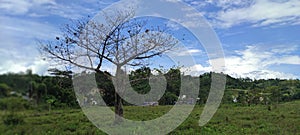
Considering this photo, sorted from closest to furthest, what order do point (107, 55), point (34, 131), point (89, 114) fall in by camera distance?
point (34, 131), point (107, 55), point (89, 114)

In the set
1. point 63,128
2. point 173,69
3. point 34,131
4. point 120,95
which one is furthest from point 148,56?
point 34,131

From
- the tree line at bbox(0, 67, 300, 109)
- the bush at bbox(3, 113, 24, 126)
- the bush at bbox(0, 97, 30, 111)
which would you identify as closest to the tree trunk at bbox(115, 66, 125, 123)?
the tree line at bbox(0, 67, 300, 109)

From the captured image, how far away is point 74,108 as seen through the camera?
12.4 m

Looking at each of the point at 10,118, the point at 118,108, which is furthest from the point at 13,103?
the point at 118,108

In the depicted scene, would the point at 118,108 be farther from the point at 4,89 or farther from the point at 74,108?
the point at 4,89

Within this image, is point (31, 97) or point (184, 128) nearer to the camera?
point (31, 97)

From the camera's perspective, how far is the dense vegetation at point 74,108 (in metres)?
3.89

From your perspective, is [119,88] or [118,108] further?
[118,108]

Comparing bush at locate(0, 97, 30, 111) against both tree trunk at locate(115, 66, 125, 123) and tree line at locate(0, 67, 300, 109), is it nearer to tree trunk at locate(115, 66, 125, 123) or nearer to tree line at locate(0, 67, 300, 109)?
tree line at locate(0, 67, 300, 109)

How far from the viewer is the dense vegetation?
3.89 metres

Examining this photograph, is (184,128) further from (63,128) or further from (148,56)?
(63,128)

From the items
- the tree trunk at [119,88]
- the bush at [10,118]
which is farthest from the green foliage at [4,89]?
the tree trunk at [119,88]

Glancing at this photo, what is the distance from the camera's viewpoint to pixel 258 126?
9.50 m

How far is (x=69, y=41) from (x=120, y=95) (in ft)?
7.17
